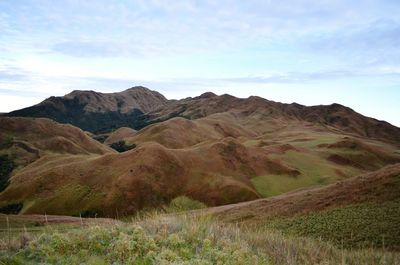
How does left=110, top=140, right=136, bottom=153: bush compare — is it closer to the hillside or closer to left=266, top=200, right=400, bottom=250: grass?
the hillside

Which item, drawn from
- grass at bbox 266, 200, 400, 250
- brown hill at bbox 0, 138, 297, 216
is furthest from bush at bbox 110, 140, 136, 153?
grass at bbox 266, 200, 400, 250

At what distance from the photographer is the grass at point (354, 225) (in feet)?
75.6

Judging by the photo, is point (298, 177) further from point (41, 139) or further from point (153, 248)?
point (41, 139)

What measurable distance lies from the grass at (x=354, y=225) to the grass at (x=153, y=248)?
998cm

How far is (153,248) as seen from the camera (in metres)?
10.8

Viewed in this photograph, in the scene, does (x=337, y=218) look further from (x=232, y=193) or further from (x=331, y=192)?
(x=232, y=193)

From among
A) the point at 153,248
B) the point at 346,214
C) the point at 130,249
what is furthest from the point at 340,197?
the point at 130,249

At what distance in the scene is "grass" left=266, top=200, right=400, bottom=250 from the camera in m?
23.0

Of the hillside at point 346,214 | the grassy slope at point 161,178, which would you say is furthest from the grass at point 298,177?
the hillside at point 346,214

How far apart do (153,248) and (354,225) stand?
756 inches

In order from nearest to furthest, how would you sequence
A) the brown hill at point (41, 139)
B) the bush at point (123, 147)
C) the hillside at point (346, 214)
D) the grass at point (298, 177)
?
the hillside at point (346, 214) → the grass at point (298, 177) → the brown hill at point (41, 139) → the bush at point (123, 147)

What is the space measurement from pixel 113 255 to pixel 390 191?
27908mm

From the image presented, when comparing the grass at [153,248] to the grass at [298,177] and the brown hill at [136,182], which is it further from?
the grass at [298,177]

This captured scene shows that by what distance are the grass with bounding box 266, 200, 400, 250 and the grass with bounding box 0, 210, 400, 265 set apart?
9.98 m
